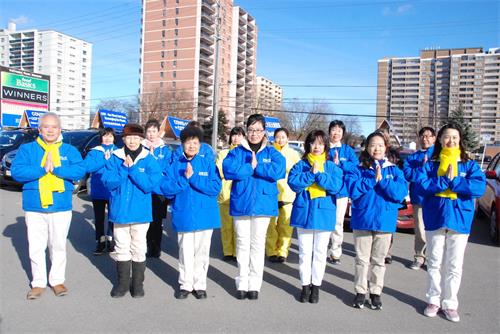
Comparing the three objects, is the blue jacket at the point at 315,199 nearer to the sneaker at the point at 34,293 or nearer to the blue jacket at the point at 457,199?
the blue jacket at the point at 457,199

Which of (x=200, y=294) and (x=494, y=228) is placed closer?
(x=200, y=294)

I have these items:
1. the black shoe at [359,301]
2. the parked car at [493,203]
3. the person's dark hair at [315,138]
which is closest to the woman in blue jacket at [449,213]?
the black shoe at [359,301]

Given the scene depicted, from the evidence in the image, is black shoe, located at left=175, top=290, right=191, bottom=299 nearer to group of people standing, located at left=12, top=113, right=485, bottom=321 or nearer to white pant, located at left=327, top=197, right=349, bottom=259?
group of people standing, located at left=12, top=113, right=485, bottom=321

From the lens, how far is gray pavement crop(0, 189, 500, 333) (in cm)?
362

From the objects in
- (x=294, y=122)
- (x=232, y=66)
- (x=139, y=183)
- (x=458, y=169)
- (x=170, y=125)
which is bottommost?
(x=139, y=183)

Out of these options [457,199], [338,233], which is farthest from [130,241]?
[457,199]

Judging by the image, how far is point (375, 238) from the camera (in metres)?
4.19

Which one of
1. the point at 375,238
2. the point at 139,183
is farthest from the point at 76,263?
the point at 375,238

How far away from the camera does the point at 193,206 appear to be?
4.21 metres

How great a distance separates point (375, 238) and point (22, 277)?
4265 millimetres

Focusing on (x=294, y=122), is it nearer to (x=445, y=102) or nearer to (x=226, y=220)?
Answer: (x=445, y=102)

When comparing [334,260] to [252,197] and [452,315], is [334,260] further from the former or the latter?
[252,197]

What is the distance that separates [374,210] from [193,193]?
6.42 feet

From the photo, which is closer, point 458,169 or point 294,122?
point 458,169
